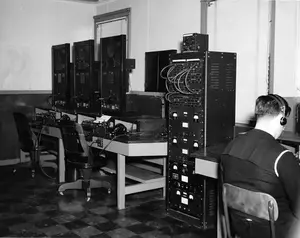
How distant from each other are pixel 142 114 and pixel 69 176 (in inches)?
51.4

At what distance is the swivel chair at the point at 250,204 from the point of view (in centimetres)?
227

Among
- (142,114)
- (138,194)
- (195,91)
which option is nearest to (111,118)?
(142,114)

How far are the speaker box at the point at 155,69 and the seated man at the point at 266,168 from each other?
2825 millimetres

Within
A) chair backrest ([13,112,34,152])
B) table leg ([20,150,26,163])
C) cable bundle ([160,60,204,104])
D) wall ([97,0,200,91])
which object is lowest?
table leg ([20,150,26,163])

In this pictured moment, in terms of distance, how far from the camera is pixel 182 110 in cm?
420

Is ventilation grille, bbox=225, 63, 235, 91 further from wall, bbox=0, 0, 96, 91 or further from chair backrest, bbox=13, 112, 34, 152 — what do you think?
wall, bbox=0, 0, 96, 91

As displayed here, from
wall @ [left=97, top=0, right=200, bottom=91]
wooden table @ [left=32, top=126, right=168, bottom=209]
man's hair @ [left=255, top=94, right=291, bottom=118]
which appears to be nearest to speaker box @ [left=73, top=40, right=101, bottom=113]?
wooden table @ [left=32, top=126, right=168, bottom=209]

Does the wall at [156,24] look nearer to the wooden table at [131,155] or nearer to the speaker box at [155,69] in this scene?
the speaker box at [155,69]

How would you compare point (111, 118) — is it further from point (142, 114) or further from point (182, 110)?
point (182, 110)

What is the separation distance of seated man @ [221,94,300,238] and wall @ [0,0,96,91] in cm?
523

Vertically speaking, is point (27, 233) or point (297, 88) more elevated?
point (297, 88)

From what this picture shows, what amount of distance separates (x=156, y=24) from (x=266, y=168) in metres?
4.11

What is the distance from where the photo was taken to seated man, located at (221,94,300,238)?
229 centimetres

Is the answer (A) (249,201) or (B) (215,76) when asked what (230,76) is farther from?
(A) (249,201)
